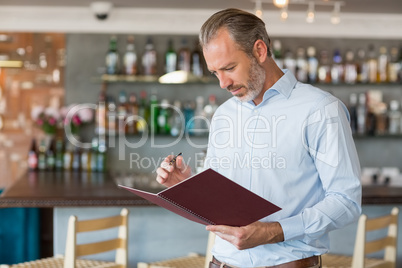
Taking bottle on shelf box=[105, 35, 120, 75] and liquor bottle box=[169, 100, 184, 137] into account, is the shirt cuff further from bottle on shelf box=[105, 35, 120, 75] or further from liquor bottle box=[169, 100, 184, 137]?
bottle on shelf box=[105, 35, 120, 75]

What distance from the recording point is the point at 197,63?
5246 millimetres

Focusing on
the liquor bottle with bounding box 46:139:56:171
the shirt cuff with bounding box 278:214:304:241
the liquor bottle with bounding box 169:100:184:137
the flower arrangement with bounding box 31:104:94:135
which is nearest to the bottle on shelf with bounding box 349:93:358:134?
the liquor bottle with bounding box 169:100:184:137

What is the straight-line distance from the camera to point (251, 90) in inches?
66.3

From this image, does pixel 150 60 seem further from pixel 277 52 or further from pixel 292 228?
pixel 292 228

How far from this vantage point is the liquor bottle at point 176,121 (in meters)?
5.23

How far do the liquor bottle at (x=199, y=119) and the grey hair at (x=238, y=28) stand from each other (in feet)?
11.7

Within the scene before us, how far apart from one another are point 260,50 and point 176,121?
359 cm

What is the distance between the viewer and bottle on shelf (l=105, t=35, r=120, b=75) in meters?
5.19

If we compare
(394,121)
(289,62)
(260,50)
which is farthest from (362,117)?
(260,50)

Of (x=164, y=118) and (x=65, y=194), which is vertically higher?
(x=164, y=118)

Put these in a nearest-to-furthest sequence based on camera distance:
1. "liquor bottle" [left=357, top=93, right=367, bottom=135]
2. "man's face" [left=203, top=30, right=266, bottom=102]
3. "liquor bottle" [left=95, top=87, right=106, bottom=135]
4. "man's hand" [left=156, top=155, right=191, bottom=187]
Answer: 1. "man's face" [left=203, top=30, right=266, bottom=102]
2. "man's hand" [left=156, top=155, right=191, bottom=187]
3. "liquor bottle" [left=95, top=87, right=106, bottom=135]
4. "liquor bottle" [left=357, top=93, right=367, bottom=135]

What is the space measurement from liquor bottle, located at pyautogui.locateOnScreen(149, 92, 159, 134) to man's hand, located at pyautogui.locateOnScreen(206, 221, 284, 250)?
12.3ft

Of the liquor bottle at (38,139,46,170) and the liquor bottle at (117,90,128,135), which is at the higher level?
the liquor bottle at (117,90,128,135)

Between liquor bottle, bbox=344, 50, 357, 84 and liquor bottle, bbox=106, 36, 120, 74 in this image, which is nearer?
liquor bottle, bbox=106, 36, 120, 74
